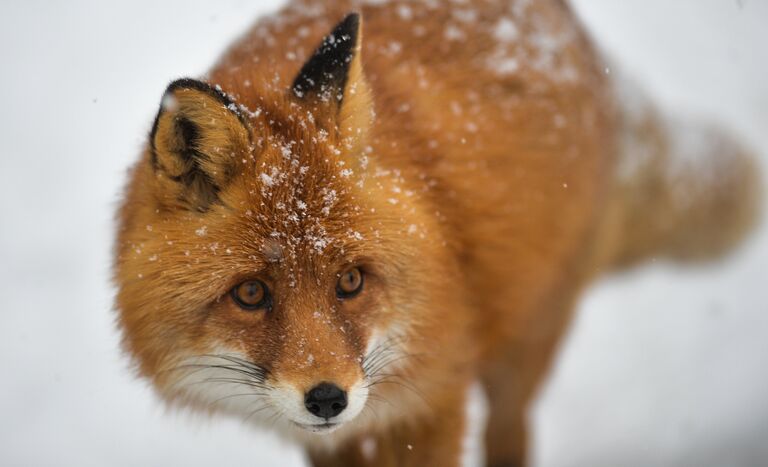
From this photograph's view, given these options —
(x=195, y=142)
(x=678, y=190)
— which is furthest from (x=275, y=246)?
(x=678, y=190)

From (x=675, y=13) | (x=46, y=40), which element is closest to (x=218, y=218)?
(x=46, y=40)

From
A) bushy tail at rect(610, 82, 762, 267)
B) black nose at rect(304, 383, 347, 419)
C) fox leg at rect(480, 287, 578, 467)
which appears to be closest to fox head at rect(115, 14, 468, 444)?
black nose at rect(304, 383, 347, 419)

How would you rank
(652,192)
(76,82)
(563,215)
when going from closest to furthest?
(563,215), (652,192), (76,82)

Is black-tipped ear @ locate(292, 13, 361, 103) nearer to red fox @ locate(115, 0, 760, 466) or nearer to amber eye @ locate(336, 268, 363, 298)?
red fox @ locate(115, 0, 760, 466)

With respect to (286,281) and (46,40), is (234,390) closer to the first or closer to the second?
(286,281)

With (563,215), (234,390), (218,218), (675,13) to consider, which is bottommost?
(234,390)

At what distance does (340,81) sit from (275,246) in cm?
62

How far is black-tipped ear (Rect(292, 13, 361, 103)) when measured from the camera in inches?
101

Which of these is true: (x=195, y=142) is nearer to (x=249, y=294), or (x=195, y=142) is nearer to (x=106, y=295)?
(x=249, y=294)

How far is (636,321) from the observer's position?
5.70 m

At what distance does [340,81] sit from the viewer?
2600 mm

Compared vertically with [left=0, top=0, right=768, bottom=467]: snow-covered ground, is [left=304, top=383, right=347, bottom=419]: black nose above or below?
below

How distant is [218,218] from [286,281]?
33cm

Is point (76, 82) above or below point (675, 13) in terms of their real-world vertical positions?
below
